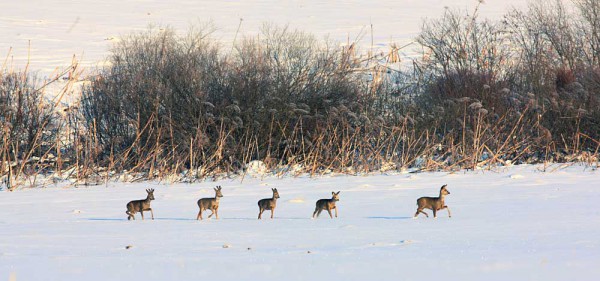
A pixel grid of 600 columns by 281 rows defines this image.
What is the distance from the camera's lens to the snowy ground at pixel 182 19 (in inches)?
1471

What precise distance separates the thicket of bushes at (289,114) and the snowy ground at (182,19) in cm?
1186

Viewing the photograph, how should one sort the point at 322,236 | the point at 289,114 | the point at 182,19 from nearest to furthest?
the point at 322,236 < the point at 289,114 < the point at 182,19

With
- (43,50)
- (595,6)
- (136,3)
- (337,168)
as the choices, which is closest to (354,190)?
(337,168)

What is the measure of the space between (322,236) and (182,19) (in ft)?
126

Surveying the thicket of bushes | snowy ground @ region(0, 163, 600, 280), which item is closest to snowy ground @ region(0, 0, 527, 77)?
the thicket of bushes

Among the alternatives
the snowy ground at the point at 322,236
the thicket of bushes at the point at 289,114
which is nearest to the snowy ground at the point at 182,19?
the thicket of bushes at the point at 289,114

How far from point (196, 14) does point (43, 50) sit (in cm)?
1307

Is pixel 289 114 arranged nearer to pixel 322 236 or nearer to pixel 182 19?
pixel 322 236

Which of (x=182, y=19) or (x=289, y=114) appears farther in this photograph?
(x=182, y=19)

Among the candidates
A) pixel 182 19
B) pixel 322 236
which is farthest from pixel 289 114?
pixel 182 19

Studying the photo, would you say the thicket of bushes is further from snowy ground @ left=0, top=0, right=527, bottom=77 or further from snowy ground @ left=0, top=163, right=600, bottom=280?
snowy ground @ left=0, top=0, right=527, bottom=77

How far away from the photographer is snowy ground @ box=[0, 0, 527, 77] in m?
37.4

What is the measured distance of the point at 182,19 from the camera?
45.6 meters

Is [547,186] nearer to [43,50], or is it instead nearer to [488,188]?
[488,188]
